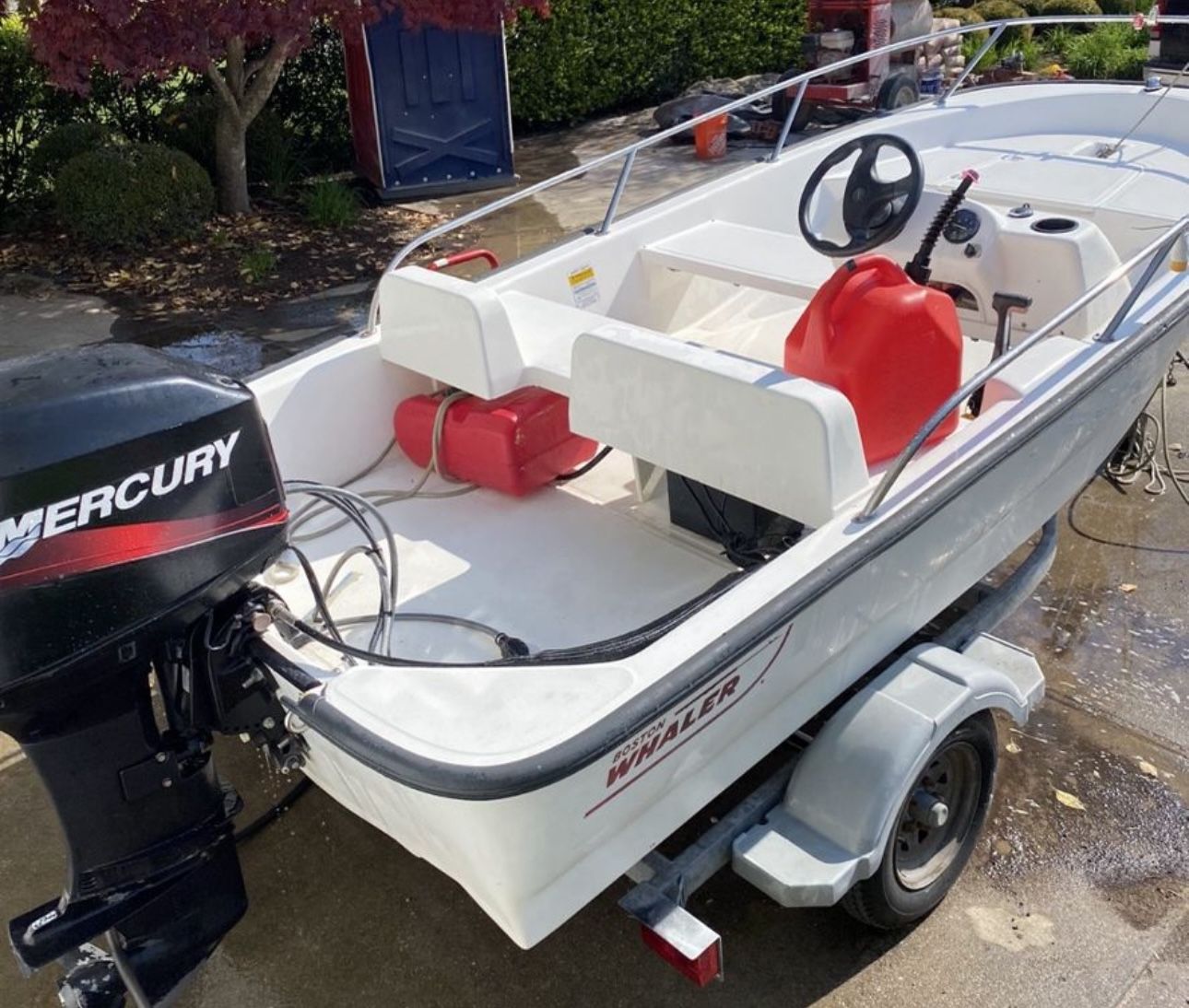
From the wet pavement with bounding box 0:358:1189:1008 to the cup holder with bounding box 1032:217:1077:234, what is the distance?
1.34m

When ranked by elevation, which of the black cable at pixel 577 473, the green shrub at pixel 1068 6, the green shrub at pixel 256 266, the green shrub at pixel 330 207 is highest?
the green shrub at pixel 1068 6

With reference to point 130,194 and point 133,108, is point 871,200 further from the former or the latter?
point 133,108

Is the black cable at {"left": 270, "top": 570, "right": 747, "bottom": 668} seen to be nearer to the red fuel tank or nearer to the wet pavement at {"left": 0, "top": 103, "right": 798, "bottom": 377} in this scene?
the red fuel tank

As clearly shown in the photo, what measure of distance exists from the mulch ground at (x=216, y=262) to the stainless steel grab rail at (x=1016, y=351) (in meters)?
4.68

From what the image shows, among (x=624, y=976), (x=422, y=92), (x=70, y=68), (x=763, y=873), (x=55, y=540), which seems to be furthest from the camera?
(x=422, y=92)

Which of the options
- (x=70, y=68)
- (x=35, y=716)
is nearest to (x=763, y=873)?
(x=35, y=716)

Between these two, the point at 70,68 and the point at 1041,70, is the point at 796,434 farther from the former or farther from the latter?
the point at 1041,70

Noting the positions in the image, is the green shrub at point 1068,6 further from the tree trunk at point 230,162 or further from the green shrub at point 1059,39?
the tree trunk at point 230,162

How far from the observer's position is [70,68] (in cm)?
607

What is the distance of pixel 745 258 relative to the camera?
396 cm

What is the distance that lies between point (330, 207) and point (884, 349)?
556 cm

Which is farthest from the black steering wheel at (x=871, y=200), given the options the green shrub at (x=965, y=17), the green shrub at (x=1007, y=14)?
the green shrub at (x=1007, y=14)

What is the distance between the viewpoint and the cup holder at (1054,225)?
360 cm

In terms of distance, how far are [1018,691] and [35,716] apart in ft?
6.80
